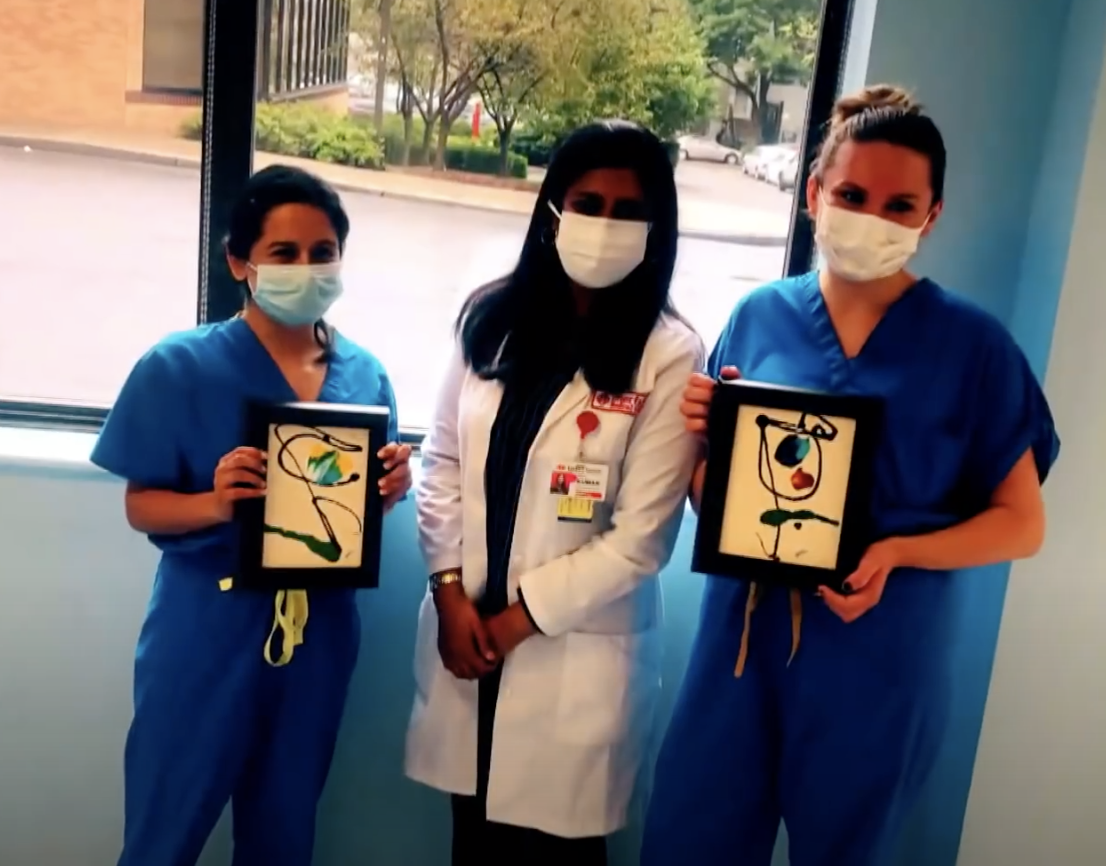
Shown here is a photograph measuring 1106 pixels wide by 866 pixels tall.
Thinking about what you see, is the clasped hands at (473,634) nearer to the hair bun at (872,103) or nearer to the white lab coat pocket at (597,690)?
the white lab coat pocket at (597,690)

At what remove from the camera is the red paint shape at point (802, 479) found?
130cm

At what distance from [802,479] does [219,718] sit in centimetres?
78

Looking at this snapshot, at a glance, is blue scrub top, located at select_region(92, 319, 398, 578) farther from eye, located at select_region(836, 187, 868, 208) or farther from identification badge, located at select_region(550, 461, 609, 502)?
eye, located at select_region(836, 187, 868, 208)

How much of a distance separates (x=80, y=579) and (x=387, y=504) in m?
0.62

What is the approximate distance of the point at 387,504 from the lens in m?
1.44

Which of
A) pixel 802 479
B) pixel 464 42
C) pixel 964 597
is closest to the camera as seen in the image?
pixel 802 479

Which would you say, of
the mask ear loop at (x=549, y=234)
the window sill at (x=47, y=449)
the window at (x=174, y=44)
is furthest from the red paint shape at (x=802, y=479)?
the window at (x=174, y=44)

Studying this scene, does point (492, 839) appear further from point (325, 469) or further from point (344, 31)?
point (344, 31)

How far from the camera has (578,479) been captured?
1.41 m

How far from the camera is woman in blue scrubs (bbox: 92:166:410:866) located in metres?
1.40

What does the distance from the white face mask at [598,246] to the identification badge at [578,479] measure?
23 cm

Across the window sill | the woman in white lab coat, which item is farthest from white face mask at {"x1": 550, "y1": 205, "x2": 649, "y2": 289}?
the window sill

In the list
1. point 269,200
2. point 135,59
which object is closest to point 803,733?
point 269,200

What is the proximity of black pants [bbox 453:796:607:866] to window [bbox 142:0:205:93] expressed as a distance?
3.88ft
